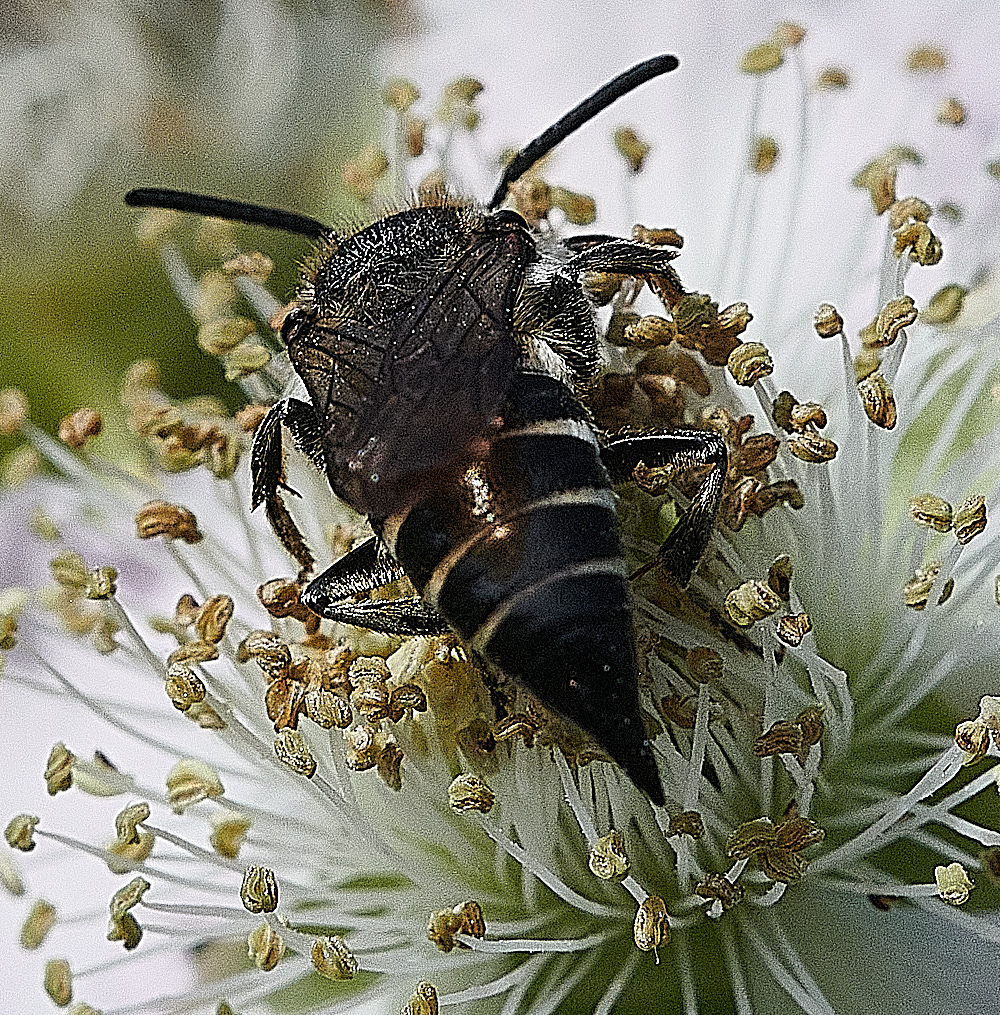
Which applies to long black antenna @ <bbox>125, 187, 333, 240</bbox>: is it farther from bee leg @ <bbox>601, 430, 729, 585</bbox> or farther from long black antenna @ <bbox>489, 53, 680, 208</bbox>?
bee leg @ <bbox>601, 430, 729, 585</bbox>

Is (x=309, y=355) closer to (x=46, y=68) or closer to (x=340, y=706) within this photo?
(x=340, y=706)

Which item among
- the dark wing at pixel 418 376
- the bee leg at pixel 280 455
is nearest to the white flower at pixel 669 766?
the bee leg at pixel 280 455

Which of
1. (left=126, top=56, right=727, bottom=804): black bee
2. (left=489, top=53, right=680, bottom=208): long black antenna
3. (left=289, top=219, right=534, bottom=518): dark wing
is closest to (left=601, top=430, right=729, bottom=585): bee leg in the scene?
(left=126, top=56, right=727, bottom=804): black bee

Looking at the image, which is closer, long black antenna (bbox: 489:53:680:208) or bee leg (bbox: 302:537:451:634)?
bee leg (bbox: 302:537:451:634)

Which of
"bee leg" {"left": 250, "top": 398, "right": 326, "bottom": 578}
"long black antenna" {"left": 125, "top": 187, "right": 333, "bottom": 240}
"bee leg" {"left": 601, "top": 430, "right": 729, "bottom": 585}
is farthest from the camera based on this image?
"long black antenna" {"left": 125, "top": 187, "right": 333, "bottom": 240}

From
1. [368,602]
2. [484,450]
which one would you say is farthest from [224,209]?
[484,450]

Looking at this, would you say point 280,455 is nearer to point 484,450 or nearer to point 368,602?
point 368,602

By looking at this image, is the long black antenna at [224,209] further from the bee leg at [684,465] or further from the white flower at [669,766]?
the bee leg at [684,465]
